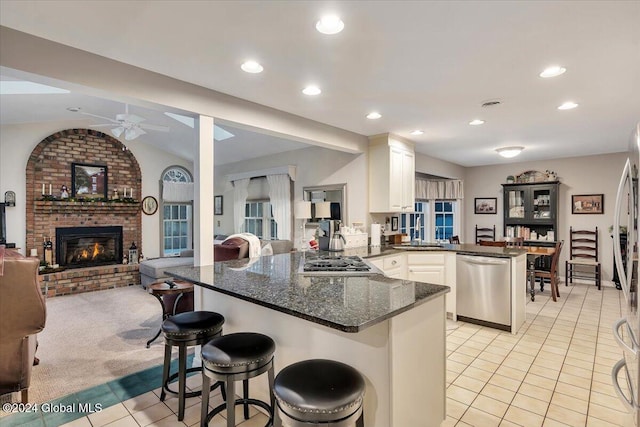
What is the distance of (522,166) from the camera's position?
23.2 feet

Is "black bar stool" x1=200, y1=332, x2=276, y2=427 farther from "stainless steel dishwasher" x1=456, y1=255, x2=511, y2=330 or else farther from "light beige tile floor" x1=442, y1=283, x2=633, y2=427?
"stainless steel dishwasher" x1=456, y1=255, x2=511, y2=330

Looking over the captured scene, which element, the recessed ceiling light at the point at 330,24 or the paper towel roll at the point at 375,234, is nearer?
the recessed ceiling light at the point at 330,24

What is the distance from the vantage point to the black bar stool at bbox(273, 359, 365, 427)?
4.20ft

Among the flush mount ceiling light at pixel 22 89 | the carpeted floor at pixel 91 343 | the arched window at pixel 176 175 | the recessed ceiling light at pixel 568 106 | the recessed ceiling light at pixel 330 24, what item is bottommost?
the carpeted floor at pixel 91 343

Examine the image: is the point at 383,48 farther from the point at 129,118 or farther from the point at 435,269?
the point at 129,118

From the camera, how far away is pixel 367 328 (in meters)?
1.51

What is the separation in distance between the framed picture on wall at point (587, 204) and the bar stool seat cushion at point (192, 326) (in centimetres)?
714

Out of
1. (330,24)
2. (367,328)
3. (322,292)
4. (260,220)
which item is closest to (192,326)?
(322,292)

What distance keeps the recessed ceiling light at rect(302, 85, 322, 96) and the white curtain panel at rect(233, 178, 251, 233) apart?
4516mm

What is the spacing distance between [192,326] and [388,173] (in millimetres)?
3369

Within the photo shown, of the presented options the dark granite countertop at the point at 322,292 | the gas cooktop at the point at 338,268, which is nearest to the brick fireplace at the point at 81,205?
the dark granite countertop at the point at 322,292

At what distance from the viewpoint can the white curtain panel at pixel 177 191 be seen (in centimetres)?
786

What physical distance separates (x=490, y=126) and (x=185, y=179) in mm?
7036

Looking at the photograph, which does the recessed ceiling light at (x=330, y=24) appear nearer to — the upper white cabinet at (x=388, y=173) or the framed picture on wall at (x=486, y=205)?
the upper white cabinet at (x=388, y=173)
